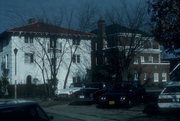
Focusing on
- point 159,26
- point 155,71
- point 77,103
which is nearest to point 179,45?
point 159,26

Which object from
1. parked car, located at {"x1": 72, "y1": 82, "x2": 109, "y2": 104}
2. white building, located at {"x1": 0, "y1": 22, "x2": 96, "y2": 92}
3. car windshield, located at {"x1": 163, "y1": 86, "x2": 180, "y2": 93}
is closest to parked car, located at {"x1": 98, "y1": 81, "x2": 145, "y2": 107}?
parked car, located at {"x1": 72, "y1": 82, "x2": 109, "y2": 104}

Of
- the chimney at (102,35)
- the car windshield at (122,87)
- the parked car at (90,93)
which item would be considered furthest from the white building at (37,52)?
the car windshield at (122,87)

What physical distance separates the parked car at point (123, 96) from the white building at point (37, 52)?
52.9 feet

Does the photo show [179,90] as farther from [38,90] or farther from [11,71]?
[11,71]

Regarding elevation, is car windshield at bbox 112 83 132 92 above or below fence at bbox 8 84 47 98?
above

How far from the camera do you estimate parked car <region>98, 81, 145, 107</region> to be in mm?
20547

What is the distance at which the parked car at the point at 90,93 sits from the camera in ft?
78.8

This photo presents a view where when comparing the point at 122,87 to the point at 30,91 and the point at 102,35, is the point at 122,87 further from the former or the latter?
the point at 30,91

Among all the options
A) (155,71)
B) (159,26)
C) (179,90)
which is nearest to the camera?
(159,26)

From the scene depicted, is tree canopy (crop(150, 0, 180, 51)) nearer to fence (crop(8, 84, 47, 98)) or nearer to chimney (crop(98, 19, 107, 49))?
chimney (crop(98, 19, 107, 49))

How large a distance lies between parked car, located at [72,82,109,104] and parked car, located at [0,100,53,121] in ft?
53.4

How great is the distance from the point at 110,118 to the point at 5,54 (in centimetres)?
3187

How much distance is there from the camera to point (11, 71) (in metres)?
43.2

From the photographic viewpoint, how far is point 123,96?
67.5 feet
